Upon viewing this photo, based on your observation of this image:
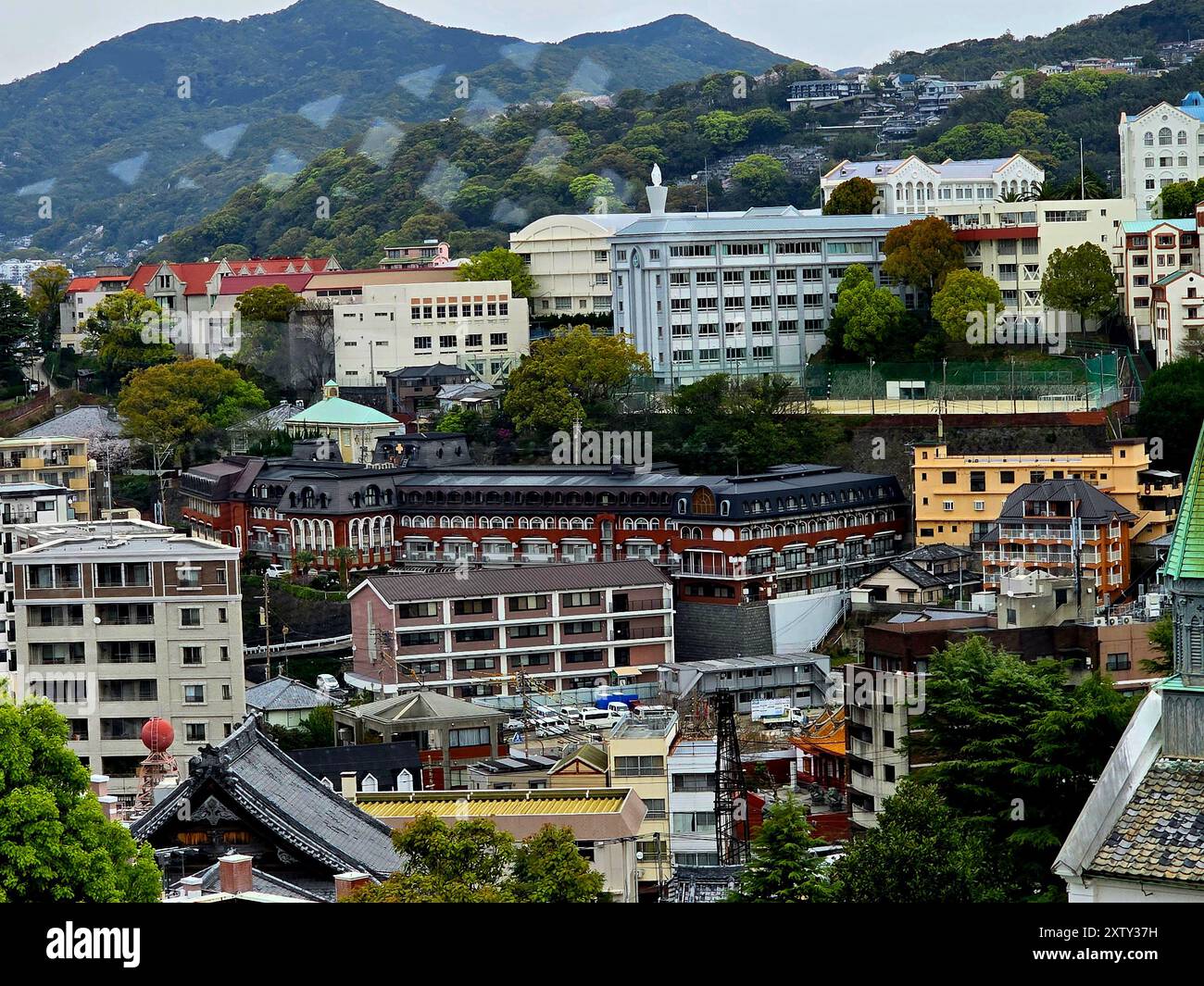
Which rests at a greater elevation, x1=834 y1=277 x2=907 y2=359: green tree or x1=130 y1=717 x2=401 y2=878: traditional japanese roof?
x1=834 y1=277 x2=907 y2=359: green tree

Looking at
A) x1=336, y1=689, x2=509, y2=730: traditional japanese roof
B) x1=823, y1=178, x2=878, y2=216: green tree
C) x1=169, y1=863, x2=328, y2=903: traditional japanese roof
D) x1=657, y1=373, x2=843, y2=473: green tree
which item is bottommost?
x1=336, y1=689, x2=509, y2=730: traditional japanese roof

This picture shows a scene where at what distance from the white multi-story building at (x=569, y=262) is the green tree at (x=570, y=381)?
9949 mm

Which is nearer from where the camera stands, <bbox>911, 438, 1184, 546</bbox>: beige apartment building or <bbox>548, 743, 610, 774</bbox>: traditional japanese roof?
<bbox>548, 743, 610, 774</bbox>: traditional japanese roof

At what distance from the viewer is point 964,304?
174ft

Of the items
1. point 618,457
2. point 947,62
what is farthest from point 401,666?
point 947,62

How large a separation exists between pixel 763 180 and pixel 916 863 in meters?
71.5

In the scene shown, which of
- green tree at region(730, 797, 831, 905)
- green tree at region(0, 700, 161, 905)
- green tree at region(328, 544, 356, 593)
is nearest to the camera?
green tree at region(0, 700, 161, 905)

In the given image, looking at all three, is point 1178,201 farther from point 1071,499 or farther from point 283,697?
point 283,697

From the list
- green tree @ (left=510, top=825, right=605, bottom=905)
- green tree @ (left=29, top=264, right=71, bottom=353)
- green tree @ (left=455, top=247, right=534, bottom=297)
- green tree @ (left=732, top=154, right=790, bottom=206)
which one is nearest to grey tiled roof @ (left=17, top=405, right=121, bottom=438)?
green tree @ (left=29, top=264, right=71, bottom=353)

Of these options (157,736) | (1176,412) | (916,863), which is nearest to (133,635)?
(157,736)

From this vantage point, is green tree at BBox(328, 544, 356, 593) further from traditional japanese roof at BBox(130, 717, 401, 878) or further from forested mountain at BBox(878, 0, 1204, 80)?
forested mountain at BBox(878, 0, 1204, 80)

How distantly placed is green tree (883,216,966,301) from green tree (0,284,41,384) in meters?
26.7

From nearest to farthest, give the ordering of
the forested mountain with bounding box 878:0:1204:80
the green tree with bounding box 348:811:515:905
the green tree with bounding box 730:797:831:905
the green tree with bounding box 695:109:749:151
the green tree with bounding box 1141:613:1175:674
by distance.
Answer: the green tree with bounding box 348:811:515:905 → the green tree with bounding box 730:797:831:905 → the green tree with bounding box 1141:613:1175:674 → the green tree with bounding box 695:109:749:151 → the forested mountain with bounding box 878:0:1204:80

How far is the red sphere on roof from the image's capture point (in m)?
26.2
